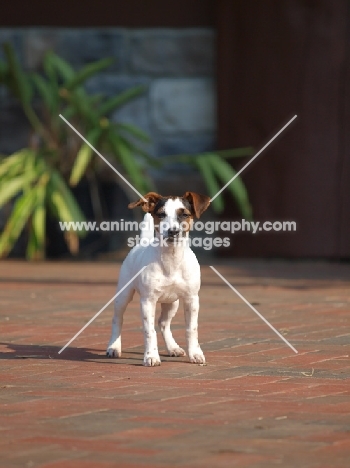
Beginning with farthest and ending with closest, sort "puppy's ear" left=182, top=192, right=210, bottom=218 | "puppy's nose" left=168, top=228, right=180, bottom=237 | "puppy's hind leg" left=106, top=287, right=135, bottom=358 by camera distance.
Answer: "puppy's hind leg" left=106, top=287, right=135, bottom=358 < "puppy's ear" left=182, top=192, right=210, bottom=218 < "puppy's nose" left=168, top=228, right=180, bottom=237

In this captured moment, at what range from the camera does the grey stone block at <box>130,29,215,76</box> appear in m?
10.8

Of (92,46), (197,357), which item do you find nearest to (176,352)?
(197,357)

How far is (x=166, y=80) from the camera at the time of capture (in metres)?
10.7

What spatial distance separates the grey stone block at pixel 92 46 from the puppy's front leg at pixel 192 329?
612 centimetres

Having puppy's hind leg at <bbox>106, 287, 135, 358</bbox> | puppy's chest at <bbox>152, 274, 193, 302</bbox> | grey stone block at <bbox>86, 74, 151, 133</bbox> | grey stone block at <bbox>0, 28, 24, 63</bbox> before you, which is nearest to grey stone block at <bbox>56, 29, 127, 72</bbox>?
grey stone block at <bbox>86, 74, 151, 133</bbox>

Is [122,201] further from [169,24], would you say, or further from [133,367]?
[133,367]

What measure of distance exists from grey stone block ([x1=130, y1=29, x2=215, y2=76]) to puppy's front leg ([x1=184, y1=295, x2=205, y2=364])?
602 centimetres

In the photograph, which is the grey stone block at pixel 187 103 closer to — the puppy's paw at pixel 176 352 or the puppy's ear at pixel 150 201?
the puppy's paw at pixel 176 352

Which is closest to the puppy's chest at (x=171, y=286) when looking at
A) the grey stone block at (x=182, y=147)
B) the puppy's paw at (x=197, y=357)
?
the puppy's paw at (x=197, y=357)

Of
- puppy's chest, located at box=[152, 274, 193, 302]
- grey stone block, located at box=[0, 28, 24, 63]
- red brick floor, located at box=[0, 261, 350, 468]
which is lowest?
red brick floor, located at box=[0, 261, 350, 468]

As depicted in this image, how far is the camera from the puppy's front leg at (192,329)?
5.06 m

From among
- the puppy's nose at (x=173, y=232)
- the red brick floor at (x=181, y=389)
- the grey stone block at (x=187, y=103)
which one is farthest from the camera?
the grey stone block at (x=187, y=103)

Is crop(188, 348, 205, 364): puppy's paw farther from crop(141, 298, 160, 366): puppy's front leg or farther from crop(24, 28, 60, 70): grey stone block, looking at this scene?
crop(24, 28, 60, 70): grey stone block

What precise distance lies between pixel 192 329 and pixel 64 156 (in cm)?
549
